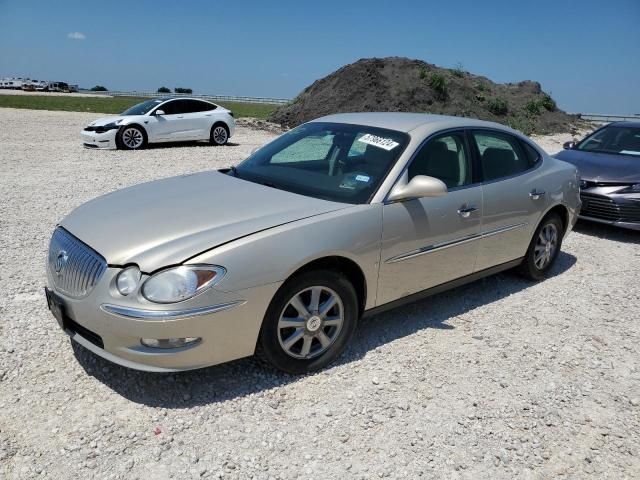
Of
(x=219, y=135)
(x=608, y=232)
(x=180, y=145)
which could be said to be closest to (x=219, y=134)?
(x=219, y=135)

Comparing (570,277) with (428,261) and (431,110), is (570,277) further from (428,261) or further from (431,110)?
(431,110)

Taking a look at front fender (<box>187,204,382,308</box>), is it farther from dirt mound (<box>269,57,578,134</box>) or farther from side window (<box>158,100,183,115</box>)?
dirt mound (<box>269,57,578,134</box>)

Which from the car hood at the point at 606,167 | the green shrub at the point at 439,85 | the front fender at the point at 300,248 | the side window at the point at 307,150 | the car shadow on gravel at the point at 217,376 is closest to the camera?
the front fender at the point at 300,248

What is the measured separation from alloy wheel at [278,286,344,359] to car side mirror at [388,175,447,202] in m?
0.82

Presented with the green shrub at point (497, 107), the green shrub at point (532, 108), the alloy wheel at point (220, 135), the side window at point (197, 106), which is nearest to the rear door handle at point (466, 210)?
the side window at point (197, 106)

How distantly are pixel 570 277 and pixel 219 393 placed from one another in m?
4.06

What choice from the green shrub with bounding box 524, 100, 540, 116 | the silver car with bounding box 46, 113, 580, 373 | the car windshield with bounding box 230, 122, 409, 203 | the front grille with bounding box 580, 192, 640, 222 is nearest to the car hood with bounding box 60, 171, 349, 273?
the silver car with bounding box 46, 113, 580, 373

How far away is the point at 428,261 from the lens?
160 inches

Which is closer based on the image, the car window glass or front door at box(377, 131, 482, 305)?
front door at box(377, 131, 482, 305)

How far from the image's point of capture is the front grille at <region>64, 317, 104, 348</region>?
10.0 ft

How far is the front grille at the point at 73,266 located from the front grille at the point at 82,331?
0.17 m

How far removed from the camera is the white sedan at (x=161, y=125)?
46.3 feet

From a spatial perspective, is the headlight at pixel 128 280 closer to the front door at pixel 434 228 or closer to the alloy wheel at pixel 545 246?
the front door at pixel 434 228

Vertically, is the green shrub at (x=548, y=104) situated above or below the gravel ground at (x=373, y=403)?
above
